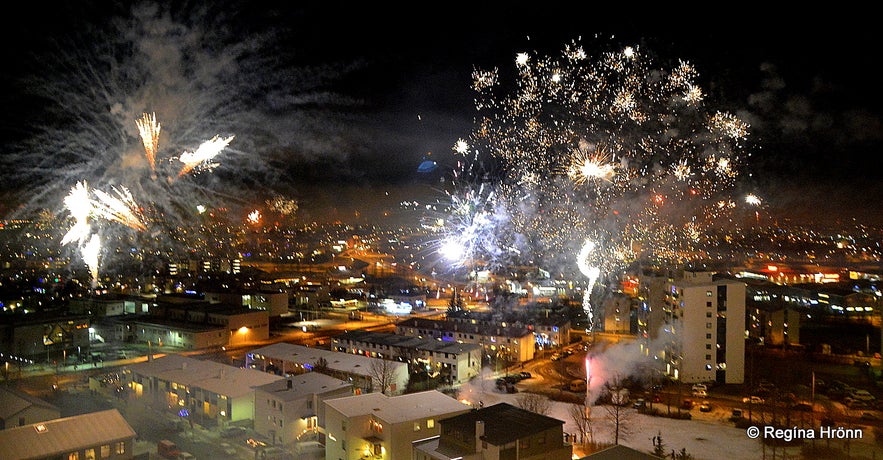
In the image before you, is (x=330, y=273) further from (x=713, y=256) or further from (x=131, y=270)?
(x=713, y=256)

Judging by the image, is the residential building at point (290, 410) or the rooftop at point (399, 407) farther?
the residential building at point (290, 410)

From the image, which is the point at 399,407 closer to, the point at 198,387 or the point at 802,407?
the point at 198,387

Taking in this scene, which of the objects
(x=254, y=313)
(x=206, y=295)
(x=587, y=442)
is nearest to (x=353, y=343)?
(x=254, y=313)

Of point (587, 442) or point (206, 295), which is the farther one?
point (206, 295)

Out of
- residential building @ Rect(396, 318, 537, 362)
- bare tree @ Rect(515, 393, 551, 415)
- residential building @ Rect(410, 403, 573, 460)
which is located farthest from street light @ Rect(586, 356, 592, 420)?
residential building @ Rect(410, 403, 573, 460)

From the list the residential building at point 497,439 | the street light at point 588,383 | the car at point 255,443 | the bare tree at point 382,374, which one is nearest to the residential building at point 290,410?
the car at point 255,443

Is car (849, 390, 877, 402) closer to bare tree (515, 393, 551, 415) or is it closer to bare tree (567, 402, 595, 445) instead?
bare tree (567, 402, 595, 445)

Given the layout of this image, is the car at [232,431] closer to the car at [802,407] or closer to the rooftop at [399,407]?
the rooftop at [399,407]

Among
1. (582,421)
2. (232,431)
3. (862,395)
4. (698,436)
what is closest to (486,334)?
(582,421)
